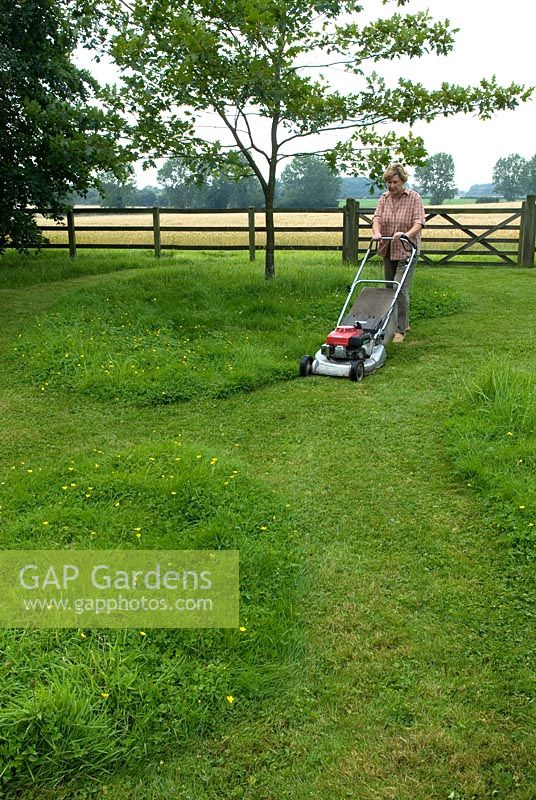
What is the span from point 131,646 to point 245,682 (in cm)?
49

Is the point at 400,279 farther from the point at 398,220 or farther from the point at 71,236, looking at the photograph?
the point at 71,236

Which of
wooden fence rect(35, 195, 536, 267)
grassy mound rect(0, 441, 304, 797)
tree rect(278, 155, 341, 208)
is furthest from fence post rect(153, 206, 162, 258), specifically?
tree rect(278, 155, 341, 208)

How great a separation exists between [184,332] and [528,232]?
8866mm

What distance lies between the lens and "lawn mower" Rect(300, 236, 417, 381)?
6.63 metres

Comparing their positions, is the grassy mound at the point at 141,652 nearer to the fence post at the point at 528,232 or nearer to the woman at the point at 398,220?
the woman at the point at 398,220

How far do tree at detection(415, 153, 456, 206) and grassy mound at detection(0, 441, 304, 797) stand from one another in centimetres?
4215

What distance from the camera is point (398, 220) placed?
25.2 ft

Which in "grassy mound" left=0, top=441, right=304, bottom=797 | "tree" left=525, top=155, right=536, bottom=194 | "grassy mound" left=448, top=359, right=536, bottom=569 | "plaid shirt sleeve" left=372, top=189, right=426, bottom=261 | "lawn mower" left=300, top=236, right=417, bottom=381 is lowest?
"grassy mound" left=0, top=441, right=304, bottom=797

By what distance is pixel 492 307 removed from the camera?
32.2 ft

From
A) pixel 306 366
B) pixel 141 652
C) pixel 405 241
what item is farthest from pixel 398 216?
pixel 141 652

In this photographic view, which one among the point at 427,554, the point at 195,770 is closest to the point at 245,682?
the point at 195,770

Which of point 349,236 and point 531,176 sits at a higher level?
point 531,176

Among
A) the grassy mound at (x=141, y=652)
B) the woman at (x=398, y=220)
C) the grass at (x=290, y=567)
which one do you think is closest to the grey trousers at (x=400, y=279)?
the woman at (x=398, y=220)

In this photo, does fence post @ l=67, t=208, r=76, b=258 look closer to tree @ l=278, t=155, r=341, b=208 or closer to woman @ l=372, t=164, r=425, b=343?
woman @ l=372, t=164, r=425, b=343
